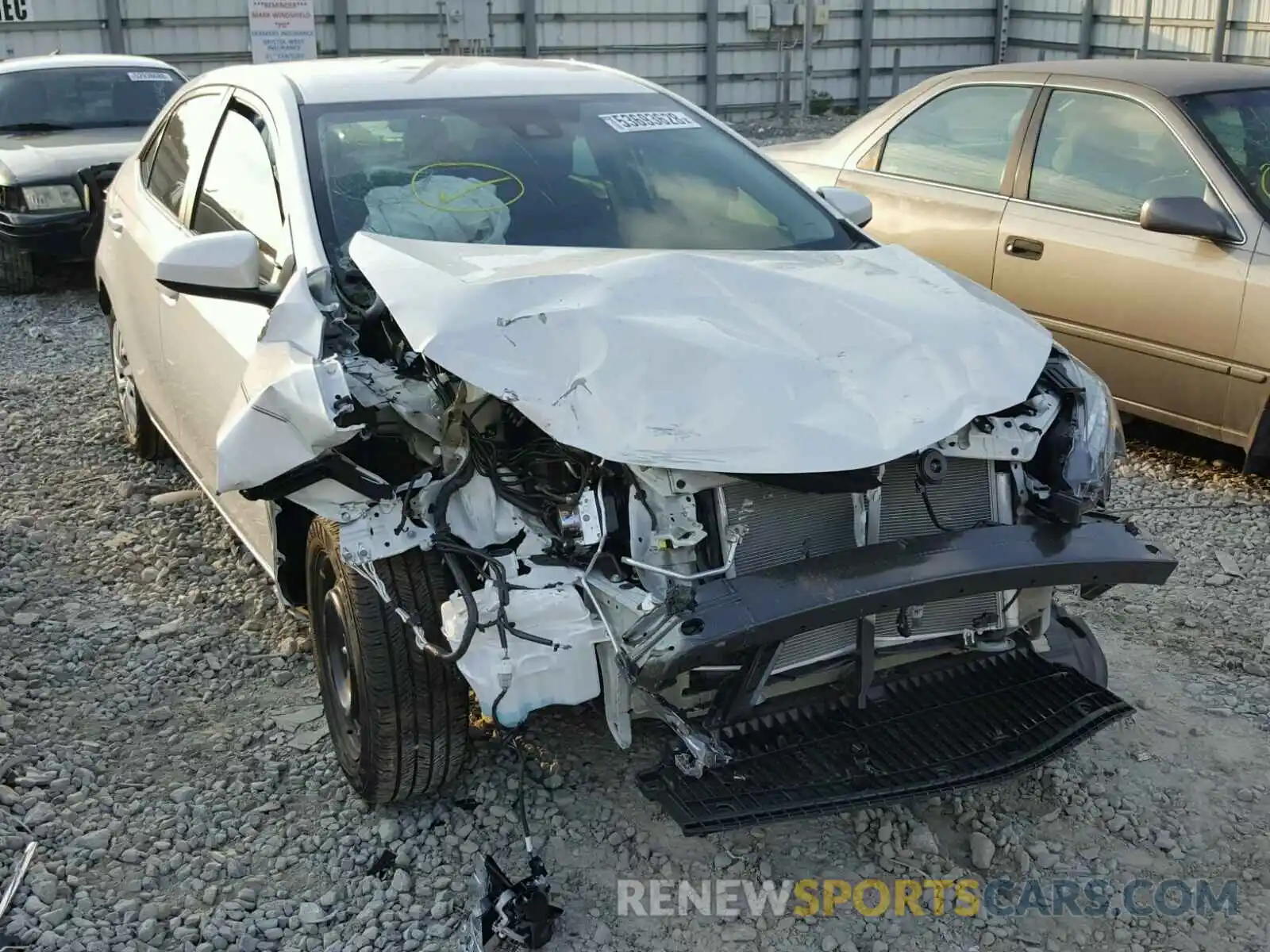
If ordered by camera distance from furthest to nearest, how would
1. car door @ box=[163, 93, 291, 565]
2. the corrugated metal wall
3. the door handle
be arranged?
the corrugated metal wall, the door handle, car door @ box=[163, 93, 291, 565]

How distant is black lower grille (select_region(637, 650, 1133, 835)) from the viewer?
2.72 metres

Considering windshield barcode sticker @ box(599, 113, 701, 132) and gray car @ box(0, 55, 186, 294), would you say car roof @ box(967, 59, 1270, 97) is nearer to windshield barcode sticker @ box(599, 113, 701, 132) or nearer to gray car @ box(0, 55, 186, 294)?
windshield barcode sticker @ box(599, 113, 701, 132)

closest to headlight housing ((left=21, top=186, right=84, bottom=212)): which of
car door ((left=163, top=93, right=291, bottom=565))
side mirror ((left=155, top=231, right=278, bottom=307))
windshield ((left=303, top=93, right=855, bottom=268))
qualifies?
car door ((left=163, top=93, right=291, bottom=565))

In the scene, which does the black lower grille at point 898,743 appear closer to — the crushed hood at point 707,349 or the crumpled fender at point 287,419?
the crushed hood at point 707,349

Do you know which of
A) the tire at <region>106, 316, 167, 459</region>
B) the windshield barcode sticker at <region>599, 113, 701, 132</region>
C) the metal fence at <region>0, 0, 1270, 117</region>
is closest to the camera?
the windshield barcode sticker at <region>599, 113, 701, 132</region>

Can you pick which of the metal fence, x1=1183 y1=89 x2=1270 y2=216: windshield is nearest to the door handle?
x1=1183 y1=89 x2=1270 y2=216: windshield

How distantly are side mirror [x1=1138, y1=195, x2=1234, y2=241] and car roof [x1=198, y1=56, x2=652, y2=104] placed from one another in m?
2.08

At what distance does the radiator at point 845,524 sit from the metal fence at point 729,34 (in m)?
12.8

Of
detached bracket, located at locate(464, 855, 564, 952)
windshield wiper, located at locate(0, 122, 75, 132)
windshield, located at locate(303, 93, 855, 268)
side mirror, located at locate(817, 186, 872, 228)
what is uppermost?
windshield, located at locate(303, 93, 855, 268)

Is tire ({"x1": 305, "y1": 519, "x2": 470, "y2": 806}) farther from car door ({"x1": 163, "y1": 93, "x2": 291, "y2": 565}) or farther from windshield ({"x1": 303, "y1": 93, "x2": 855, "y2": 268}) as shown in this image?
windshield ({"x1": 303, "y1": 93, "x2": 855, "y2": 268})

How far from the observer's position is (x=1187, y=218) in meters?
4.98

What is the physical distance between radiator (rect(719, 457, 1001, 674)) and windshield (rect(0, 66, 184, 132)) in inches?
324

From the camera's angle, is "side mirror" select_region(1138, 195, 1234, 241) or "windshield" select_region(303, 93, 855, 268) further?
"side mirror" select_region(1138, 195, 1234, 241)

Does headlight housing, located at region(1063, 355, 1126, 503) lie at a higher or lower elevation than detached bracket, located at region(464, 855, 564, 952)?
higher
